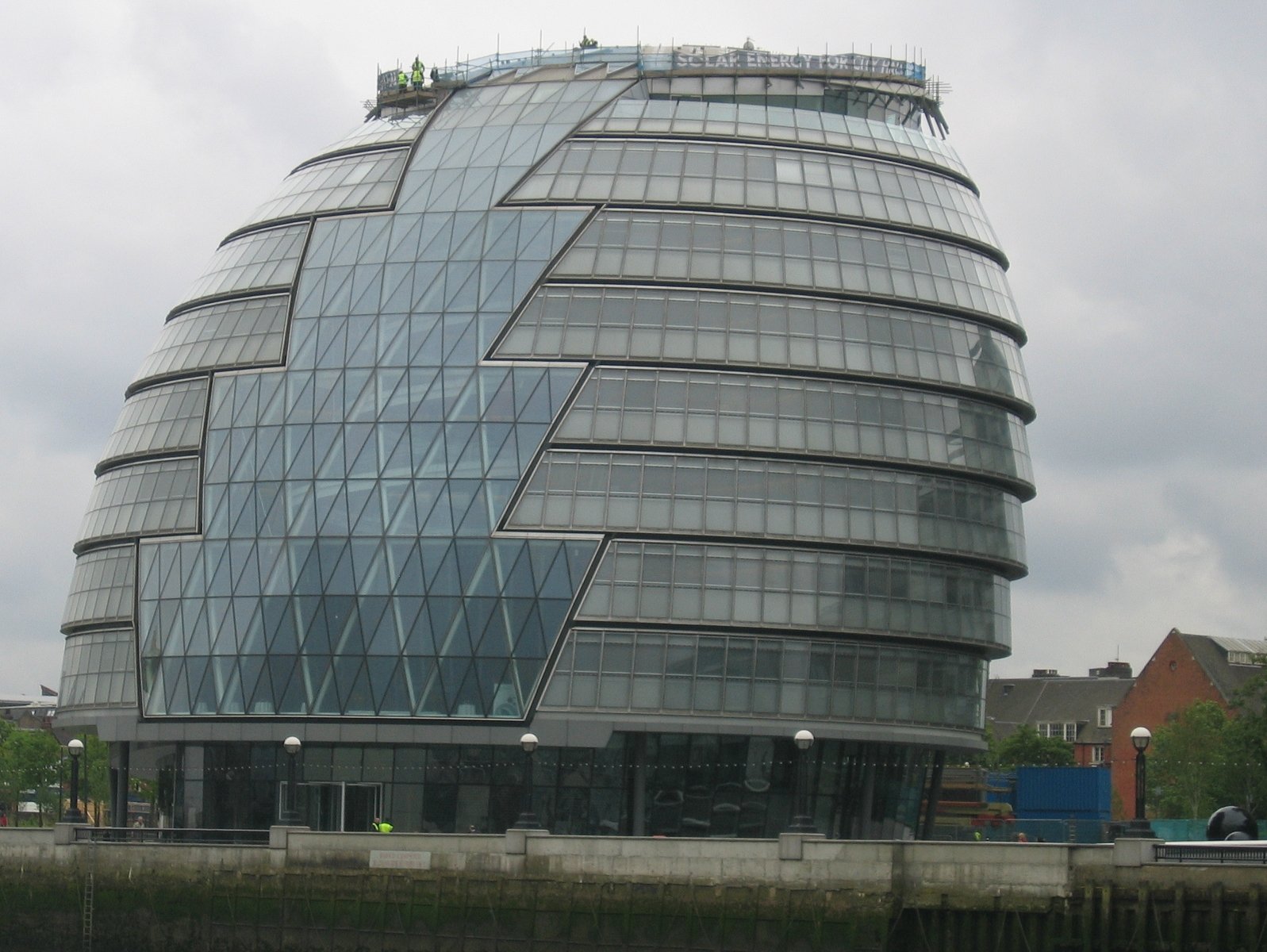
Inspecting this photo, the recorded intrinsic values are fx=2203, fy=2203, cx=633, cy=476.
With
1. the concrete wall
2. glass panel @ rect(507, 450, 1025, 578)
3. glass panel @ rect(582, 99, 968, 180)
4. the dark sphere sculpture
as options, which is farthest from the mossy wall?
glass panel @ rect(582, 99, 968, 180)

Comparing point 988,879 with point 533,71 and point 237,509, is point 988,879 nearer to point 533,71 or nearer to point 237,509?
point 237,509

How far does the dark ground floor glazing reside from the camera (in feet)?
218

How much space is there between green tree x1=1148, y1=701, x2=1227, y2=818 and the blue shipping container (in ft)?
89.7

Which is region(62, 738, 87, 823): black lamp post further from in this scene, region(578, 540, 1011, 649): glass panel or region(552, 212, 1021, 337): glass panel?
region(552, 212, 1021, 337): glass panel

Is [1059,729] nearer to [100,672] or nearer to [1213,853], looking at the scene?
[100,672]

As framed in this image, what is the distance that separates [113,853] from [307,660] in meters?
10.5

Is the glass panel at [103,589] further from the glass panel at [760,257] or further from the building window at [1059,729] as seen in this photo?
the building window at [1059,729]

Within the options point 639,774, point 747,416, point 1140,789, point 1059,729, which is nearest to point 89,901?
point 639,774

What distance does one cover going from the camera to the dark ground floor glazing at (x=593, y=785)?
66.4 metres

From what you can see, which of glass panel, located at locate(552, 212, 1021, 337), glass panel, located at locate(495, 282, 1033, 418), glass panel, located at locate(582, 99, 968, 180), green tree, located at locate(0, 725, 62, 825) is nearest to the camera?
glass panel, located at locate(495, 282, 1033, 418)

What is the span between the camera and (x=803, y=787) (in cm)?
6331

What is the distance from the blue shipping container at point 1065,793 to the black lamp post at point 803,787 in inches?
650

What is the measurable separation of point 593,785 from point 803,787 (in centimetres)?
689

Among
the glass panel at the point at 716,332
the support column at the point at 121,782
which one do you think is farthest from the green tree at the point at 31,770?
the glass panel at the point at 716,332
